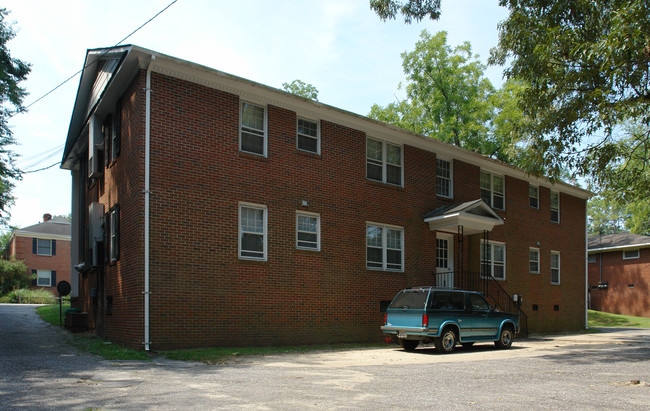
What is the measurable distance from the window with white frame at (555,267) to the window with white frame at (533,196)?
2.58 m

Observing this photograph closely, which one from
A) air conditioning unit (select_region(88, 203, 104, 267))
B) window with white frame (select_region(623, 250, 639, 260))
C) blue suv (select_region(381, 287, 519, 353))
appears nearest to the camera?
blue suv (select_region(381, 287, 519, 353))

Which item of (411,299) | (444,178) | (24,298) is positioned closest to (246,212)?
(411,299)

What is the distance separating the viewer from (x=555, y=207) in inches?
1063

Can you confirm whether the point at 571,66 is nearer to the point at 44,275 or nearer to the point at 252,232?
the point at 252,232

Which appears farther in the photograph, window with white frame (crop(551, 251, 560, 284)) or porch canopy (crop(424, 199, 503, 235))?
window with white frame (crop(551, 251, 560, 284))

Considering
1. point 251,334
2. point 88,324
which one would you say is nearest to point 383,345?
point 251,334

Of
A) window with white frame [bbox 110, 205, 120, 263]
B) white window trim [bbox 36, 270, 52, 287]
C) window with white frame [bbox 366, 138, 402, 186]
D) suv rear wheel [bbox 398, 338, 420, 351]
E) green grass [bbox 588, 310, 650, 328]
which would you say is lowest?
green grass [bbox 588, 310, 650, 328]

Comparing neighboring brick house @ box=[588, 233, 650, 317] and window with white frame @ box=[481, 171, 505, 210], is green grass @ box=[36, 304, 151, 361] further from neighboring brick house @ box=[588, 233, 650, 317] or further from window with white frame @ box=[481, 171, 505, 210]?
neighboring brick house @ box=[588, 233, 650, 317]

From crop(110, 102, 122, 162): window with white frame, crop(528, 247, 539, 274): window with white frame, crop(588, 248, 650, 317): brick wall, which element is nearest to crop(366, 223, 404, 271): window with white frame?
Result: crop(110, 102, 122, 162): window with white frame

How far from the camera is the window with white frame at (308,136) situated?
1662 cm

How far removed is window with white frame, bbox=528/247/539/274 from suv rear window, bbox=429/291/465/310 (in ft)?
36.4

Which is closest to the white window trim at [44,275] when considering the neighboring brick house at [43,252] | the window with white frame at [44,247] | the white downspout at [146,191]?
the neighboring brick house at [43,252]

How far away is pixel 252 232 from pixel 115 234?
3.56 meters

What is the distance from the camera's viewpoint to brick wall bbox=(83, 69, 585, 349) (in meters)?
13.3
